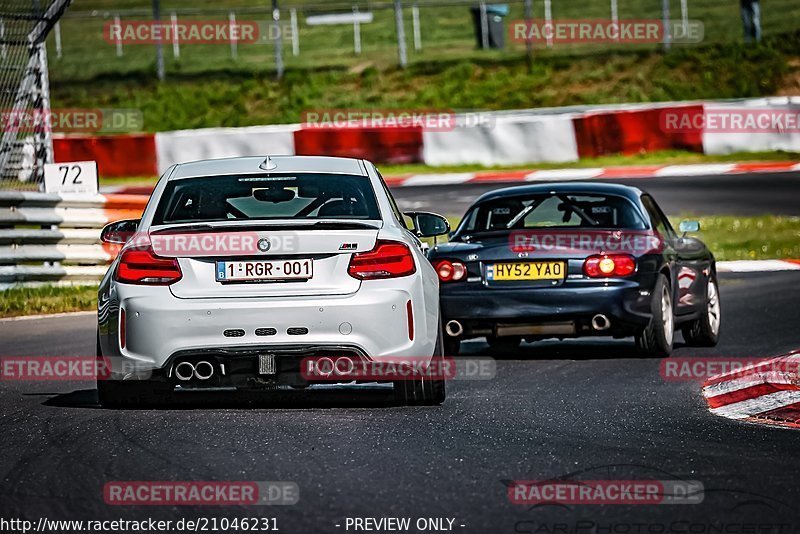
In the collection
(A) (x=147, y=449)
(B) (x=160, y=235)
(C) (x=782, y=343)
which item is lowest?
(C) (x=782, y=343)

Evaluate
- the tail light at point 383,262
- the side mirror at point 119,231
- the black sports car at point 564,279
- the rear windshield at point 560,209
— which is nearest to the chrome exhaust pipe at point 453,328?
the black sports car at point 564,279

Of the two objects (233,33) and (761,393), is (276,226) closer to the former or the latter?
(761,393)

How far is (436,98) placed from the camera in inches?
1363

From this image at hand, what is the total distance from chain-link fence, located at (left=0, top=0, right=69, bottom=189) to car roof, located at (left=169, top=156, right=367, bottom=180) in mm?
8378

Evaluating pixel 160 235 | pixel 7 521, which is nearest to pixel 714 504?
pixel 7 521

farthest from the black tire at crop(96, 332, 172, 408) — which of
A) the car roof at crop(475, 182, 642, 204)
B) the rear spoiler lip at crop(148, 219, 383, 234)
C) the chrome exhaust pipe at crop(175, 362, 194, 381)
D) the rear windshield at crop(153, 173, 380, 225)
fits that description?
the car roof at crop(475, 182, 642, 204)

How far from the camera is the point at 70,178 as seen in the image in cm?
1598

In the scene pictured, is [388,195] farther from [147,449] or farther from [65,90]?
[65,90]

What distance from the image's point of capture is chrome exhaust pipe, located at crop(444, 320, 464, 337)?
10828mm

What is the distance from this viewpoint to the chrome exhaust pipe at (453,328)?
35.5ft

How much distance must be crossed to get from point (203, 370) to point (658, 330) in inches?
160

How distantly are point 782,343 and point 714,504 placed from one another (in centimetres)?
632

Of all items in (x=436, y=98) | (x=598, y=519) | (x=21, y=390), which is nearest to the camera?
(x=598, y=519)

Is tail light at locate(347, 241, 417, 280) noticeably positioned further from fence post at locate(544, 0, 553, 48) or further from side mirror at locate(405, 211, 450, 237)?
fence post at locate(544, 0, 553, 48)
